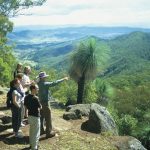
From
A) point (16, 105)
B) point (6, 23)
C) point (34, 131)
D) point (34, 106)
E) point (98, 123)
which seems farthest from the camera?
point (6, 23)

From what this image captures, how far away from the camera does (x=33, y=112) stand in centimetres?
1335

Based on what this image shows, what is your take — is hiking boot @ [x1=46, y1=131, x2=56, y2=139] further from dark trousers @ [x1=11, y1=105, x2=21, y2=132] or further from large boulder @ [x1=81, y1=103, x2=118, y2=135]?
large boulder @ [x1=81, y1=103, x2=118, y2=135]

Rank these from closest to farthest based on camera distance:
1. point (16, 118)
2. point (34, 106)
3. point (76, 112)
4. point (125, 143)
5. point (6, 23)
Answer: point (34, 106)
point (16, 118)
point (125, 143)
point (76, 112)
point (6, 23)

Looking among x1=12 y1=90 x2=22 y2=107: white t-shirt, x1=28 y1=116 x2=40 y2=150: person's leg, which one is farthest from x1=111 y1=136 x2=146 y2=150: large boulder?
x1=12 y1=90 x2=22 y2=107: white t-shirt

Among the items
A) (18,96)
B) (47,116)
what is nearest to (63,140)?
(47,116)

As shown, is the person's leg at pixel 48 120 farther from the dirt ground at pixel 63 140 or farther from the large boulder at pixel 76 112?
the large boulder at pixel 76 112

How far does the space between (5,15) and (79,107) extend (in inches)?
890

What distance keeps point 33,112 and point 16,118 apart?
176cm


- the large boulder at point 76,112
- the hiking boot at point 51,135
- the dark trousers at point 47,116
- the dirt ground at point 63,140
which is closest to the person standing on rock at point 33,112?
the dirt ground at point 63,140

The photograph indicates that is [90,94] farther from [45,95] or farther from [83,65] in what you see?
[45,95]

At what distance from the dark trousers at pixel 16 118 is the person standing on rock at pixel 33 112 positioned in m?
1.45

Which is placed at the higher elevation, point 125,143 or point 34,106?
point 34,106

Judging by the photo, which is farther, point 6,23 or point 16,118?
point 6,23

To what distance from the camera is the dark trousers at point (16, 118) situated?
14772mm
